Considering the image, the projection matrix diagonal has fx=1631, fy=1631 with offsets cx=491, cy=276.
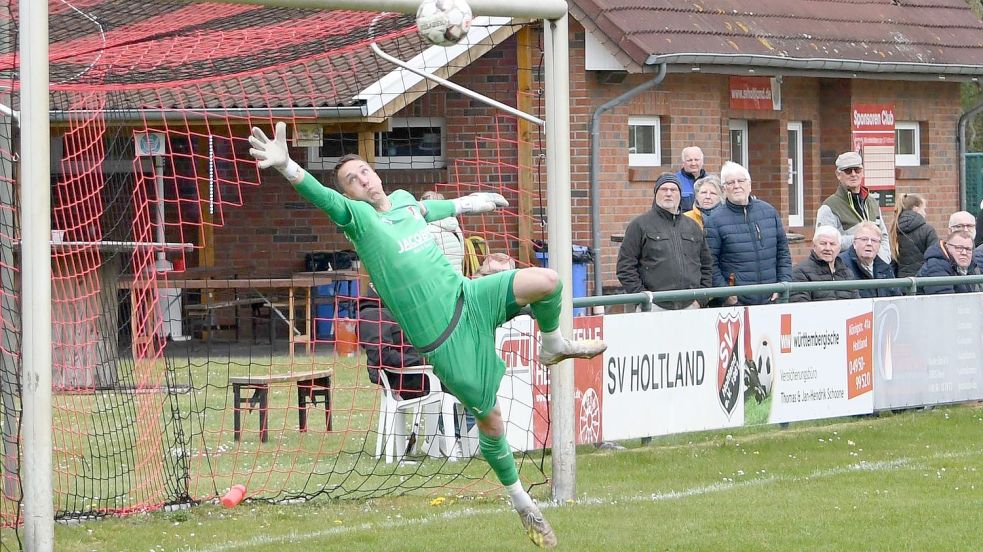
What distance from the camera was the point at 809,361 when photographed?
41.6ft

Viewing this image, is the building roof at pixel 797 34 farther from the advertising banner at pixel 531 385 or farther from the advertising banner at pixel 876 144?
the advertising banner at pixel 531 385

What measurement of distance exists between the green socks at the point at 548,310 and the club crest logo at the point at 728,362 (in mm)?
3971

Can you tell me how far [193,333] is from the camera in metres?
20.3

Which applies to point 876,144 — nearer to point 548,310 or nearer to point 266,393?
point 266,393

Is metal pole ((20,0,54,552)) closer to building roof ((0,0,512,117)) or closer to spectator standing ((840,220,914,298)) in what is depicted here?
building roof ((0,0,512,117))

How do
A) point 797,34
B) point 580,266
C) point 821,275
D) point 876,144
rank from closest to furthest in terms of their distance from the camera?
1. point 821,275
2. point 580,266
3. point 797,34
4. point 876,144

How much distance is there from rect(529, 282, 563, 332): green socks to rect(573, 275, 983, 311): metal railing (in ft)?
8.67

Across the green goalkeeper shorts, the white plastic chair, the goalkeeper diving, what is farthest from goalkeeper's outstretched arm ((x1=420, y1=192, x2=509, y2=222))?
the white plastic chair

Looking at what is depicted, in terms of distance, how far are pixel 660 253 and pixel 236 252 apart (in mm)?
9213

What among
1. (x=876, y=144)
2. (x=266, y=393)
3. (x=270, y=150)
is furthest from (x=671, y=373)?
(x=876, y=144)

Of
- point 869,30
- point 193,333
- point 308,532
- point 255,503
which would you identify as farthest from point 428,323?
point 869,30

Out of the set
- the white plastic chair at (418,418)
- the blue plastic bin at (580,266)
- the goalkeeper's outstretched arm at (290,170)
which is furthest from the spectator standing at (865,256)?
the goalkeeper's outstretched arm at (290,170)

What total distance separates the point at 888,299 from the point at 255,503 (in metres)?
5.97

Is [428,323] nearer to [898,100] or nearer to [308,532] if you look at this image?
[308,532]
